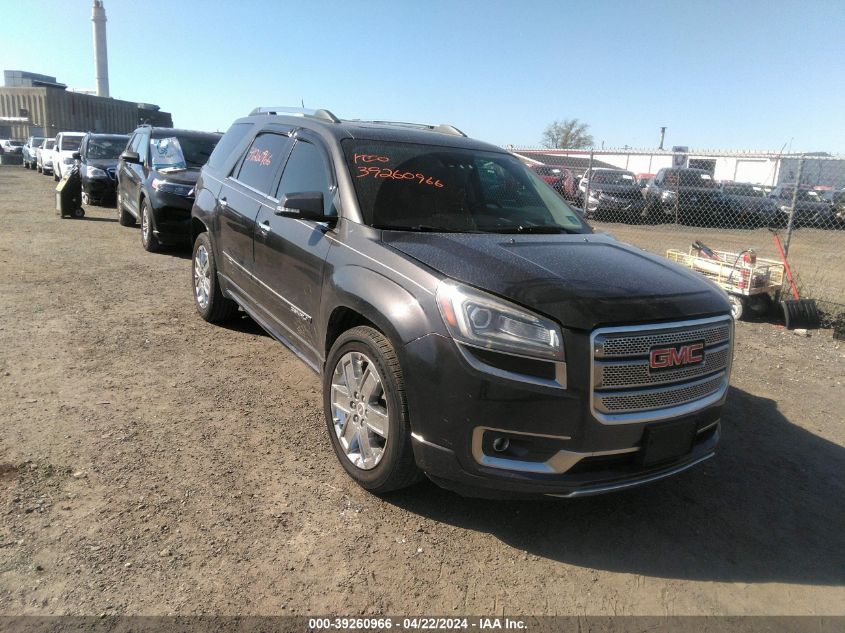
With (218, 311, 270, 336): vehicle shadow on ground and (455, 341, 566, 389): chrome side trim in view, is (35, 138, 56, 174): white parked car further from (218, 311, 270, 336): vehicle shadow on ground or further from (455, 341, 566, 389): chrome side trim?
(455, 341, 566, 389): chrome side trim

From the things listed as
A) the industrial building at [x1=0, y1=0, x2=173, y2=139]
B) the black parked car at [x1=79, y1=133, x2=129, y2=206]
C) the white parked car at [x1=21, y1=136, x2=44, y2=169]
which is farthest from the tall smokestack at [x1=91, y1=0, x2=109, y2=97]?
the black parked car at [x1=79, y1=133, x2=129, y2=206]

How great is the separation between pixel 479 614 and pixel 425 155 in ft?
9.09

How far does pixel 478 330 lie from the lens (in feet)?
8.70

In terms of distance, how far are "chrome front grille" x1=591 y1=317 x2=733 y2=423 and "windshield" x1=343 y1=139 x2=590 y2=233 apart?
3.97ft

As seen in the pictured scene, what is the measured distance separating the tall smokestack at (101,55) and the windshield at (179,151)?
93409 millimetres

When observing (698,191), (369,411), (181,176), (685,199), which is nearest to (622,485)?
(369,411)

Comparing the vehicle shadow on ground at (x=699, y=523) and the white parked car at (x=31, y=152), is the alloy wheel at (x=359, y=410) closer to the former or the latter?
the vehicle shadow on ground at (x=699, y=523)

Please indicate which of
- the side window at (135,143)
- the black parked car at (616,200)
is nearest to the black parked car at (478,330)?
the side window at (135,143)

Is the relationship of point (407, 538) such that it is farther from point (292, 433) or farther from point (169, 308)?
point (169, 308)

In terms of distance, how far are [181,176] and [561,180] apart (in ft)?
40.1

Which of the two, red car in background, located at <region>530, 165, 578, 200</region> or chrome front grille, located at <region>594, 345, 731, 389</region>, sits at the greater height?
red car in background, located at <region>530, 165, 578, 200</region>

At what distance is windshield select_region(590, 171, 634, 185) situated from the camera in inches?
707

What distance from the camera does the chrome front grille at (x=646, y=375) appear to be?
266cm

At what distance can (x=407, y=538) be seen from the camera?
2.95 meters
